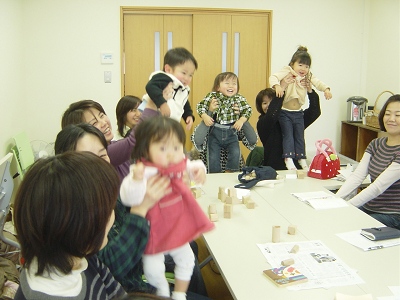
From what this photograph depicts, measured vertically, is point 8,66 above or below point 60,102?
above

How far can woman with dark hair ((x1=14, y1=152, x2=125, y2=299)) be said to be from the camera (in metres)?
1.02

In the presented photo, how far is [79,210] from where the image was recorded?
103 centimetres

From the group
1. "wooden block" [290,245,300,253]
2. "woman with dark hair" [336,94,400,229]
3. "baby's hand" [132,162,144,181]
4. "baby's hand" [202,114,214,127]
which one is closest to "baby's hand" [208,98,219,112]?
"baby's hand" [202,114,214,127]

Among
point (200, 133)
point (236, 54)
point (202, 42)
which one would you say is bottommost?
point (200, 133)

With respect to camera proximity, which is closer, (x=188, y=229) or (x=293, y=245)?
(x=188, y=229)

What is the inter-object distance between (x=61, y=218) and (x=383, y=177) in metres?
2.27

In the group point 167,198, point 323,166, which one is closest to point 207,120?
point 323,166

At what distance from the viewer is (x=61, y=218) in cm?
101

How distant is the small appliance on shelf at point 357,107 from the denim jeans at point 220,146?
236 centimetres

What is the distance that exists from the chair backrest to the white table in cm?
209

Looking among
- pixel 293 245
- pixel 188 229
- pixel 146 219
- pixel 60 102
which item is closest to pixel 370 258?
pixel 293 245

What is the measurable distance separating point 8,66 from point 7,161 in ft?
5.86

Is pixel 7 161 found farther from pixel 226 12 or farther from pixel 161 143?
pixel 226 12

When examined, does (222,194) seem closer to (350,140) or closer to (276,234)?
(276,234)
